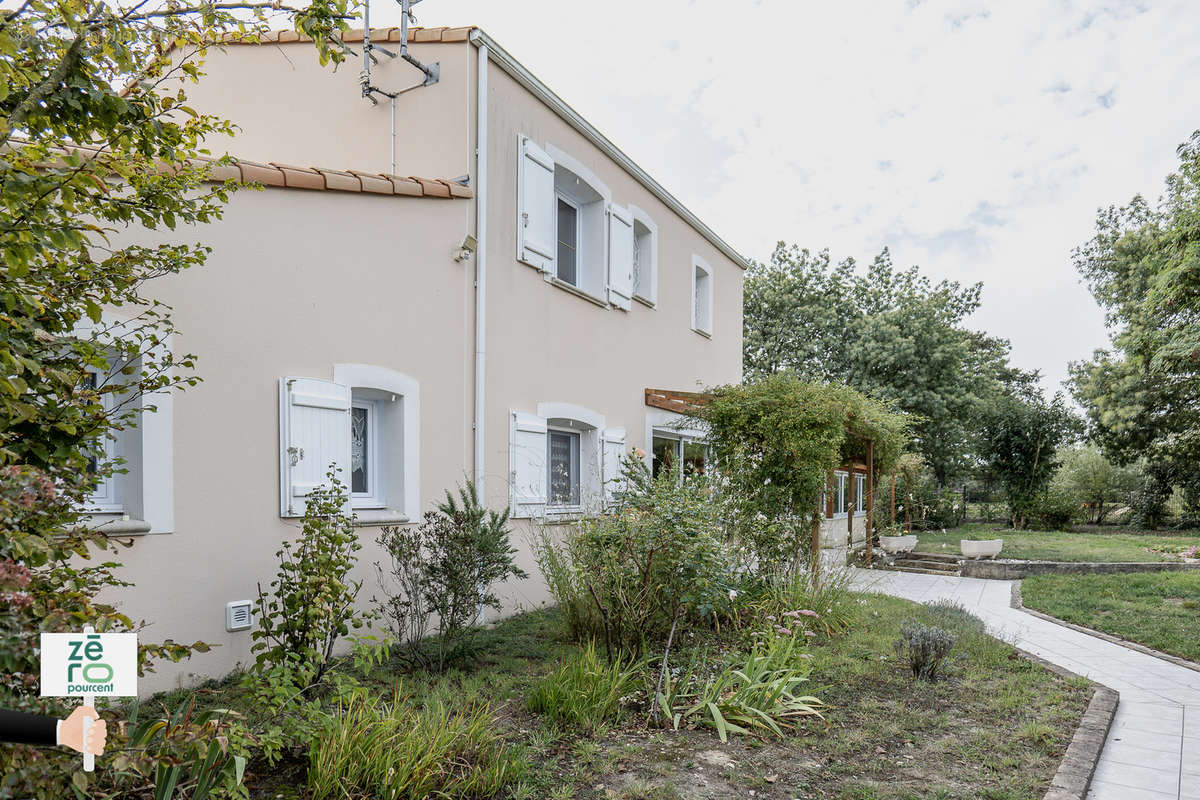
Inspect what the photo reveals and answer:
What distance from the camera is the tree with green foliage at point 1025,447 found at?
20.8 m

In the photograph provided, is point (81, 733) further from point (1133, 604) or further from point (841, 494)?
point (841, 494)

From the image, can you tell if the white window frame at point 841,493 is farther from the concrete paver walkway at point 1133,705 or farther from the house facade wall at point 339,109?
the house facade wall at point 339,109

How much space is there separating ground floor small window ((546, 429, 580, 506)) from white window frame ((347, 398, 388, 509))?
2.29m

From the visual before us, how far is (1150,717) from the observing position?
198 inches

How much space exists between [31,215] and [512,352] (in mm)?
5795

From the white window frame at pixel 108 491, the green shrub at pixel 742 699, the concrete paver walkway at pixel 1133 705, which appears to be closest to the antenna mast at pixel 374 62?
the white window frame at pixel 108 491

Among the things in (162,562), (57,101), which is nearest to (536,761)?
(162,562)

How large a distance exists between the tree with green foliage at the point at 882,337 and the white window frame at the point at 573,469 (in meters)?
13.3

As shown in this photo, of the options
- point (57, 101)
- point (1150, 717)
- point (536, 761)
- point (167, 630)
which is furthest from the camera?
point (1150, 717)

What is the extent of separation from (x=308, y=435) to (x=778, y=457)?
5037 millimetres

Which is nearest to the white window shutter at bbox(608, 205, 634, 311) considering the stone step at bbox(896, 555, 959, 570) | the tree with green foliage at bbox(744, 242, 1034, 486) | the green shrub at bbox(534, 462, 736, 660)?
the green shrub at bbox(534, 462, 736, 660)

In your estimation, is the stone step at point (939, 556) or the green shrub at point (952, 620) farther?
the stone step at point (939, 556)

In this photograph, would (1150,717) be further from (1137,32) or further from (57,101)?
(1137,32)

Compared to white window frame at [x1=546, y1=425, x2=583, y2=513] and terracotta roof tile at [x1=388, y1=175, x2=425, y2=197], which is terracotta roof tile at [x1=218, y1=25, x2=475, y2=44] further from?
white window frame at [x1=546, y1=425, x2=583, y2=513]
